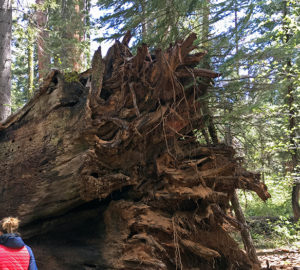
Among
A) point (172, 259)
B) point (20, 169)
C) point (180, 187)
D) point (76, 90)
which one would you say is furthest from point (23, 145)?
point (172, 259)

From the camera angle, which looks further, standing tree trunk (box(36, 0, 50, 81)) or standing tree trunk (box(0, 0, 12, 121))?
standing tree trunk (box(36, 0, 50, 81))

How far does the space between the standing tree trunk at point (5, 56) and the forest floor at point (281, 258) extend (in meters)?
7.63

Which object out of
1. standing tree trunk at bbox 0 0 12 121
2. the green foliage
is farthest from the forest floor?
standing tree trunk at bbox 0 0 12 121

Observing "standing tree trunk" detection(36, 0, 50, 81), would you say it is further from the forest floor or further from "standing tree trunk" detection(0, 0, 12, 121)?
the forest floor

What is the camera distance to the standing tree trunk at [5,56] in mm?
6934

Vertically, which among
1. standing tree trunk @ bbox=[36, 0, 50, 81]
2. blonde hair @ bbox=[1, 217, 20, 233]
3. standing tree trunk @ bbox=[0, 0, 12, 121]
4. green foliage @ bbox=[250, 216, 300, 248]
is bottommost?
green foliage @ bbox=[250, 216, 300, 248]

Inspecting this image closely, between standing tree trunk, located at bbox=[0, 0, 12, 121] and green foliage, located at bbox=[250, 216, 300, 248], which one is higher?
standing tree trunk, located at bbox=[0, 0, 12, 121]

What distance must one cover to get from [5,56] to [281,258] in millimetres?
9255

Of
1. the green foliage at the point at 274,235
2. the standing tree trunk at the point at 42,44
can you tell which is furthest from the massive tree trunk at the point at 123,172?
the standing tree trunk at the point at 42,44

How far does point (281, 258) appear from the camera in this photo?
7410 mm

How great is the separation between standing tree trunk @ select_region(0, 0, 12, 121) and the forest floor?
7.63 metres

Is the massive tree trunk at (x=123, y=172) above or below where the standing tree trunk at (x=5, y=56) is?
below

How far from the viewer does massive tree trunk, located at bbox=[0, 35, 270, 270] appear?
4418mm

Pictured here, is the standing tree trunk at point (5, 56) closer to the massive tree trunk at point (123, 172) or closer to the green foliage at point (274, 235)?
the massive tree trunk at point (123, 172)
